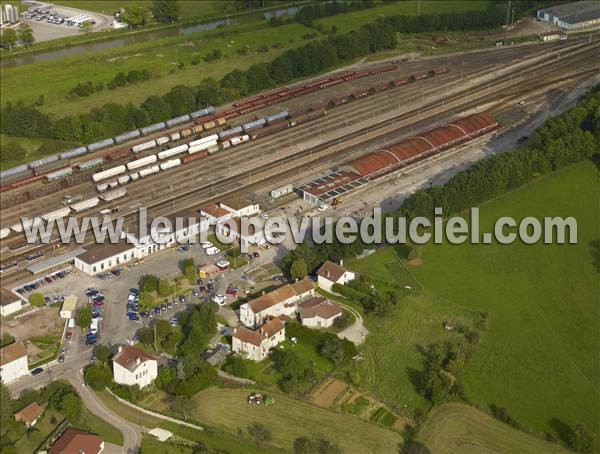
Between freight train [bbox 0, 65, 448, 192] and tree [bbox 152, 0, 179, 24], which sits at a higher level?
tree [bbox 152, 0, 179, 24]

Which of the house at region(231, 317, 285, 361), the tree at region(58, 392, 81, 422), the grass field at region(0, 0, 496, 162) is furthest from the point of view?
the grass field at region(0, 0, 496, 162)

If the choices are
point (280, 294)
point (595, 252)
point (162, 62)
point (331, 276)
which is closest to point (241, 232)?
point (331, 276)

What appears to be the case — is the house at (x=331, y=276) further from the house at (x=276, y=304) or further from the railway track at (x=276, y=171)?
the railway track at (x=276, y=171)

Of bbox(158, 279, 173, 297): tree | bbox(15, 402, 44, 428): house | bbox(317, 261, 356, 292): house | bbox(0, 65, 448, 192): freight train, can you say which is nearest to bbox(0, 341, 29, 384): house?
bbox(15, 402, 44, 428): house

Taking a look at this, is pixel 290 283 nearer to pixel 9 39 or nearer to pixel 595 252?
pixel 595 252

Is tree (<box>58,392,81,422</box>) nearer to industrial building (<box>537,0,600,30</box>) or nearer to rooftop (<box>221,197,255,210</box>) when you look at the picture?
rooftop (<box>221,197,255,210</box>)

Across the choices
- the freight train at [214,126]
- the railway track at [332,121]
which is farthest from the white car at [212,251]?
the freight train at [214,126]

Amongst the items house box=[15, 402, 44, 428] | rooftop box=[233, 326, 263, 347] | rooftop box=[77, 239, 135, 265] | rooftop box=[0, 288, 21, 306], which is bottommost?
house box=[15, 402, 44, 428]
